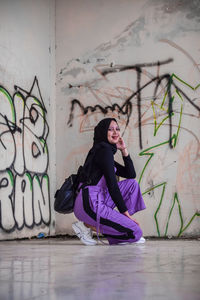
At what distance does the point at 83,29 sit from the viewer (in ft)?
26.1

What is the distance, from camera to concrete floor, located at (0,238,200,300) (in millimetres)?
2764

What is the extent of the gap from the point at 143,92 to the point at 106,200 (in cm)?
206

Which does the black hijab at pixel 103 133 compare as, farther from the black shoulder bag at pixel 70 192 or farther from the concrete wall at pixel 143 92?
the concrete wall at pixel 143 92

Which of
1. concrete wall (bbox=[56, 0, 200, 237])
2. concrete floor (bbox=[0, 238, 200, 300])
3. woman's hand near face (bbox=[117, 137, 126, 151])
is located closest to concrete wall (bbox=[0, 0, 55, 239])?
concrete wall (bbox=[56, 0, 200, 237])

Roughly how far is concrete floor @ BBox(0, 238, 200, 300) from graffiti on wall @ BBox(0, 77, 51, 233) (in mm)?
1729

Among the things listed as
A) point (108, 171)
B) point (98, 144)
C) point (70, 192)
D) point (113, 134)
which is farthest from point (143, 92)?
point (70, 192)

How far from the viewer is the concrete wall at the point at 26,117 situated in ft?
22.5

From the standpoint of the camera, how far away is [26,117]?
287 inches

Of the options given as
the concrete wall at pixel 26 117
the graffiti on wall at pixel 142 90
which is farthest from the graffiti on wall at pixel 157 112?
the concrete wall at pixel 26 117

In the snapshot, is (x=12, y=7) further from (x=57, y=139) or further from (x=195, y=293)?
(x=195, y=293)

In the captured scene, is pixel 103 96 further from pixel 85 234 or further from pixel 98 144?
pixel 85 234

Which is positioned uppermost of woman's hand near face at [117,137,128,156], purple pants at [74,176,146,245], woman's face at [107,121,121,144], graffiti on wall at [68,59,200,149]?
graffiti on wall at [68,59,200,149]

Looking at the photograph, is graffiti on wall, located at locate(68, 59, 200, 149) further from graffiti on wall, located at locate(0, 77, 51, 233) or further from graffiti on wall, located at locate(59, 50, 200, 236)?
graffiti on wall, located at locate(0, 77, 51, 233)

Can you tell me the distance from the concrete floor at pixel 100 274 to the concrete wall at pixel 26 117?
1.84m
